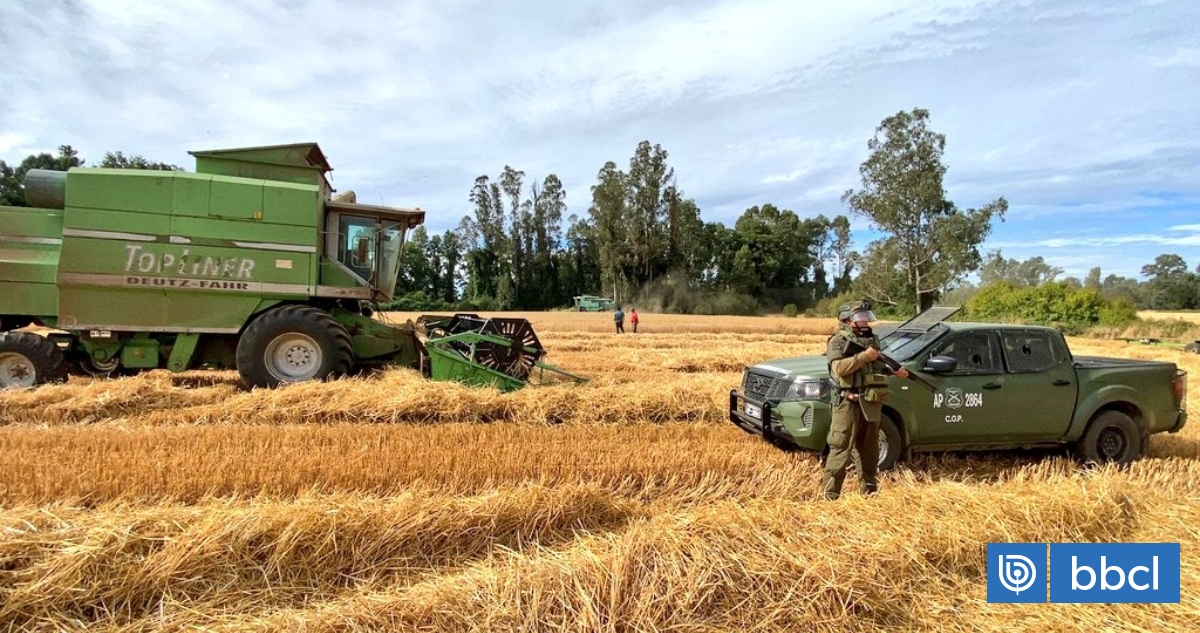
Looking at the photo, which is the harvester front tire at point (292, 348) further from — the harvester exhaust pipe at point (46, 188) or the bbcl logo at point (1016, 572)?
the bbcl logo at point (1016, 572)

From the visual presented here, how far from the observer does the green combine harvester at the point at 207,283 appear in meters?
7.51

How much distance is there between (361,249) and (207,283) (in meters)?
1.99

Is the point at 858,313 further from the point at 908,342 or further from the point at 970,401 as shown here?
the point at 970,401

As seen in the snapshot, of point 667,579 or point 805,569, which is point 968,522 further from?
point 667,579

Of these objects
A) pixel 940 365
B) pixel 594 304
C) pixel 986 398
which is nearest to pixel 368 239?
pixel 940 365

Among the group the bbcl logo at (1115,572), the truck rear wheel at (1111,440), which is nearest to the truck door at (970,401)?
the truck rear wheel at (1111,440)

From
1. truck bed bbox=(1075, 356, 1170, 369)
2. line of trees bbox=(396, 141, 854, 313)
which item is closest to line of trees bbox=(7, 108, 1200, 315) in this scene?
line of trees bbox=(396, 141, 854, 313)

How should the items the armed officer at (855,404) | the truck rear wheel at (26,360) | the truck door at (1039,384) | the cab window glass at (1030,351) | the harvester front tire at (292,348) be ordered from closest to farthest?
the armed officer at (855,404) < the truck door at (1039,384) < the cab window glass at (1030,351) < the truck rear wheel at (26,360) < the harvester front tire at (292,348)

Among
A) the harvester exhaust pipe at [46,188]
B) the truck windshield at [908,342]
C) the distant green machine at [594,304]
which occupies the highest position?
the harvester exhaust pipe at [46,188]

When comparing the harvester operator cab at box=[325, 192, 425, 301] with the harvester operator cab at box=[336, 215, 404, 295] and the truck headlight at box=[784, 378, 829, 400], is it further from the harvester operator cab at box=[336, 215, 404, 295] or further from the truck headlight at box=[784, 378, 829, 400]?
the truck headlight at box=[784, 378, 829, 400]

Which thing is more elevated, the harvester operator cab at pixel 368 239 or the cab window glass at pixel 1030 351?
the harvester operator cab at pixel 368 239

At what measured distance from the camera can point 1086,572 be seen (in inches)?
128

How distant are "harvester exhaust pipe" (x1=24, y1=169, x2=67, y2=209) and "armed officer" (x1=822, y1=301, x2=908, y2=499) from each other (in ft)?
30.4

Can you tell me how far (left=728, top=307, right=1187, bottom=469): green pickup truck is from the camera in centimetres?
529
